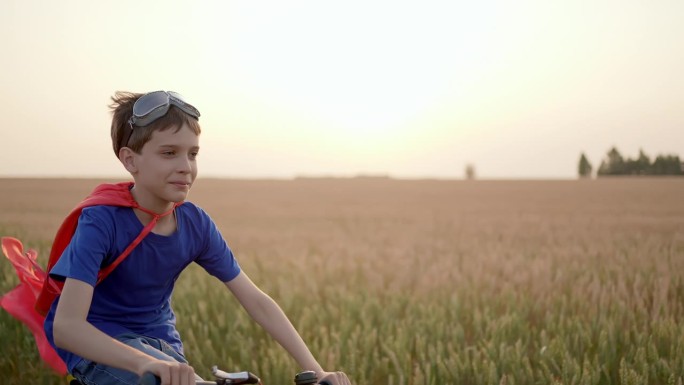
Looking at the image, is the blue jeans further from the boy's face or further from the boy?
the boy's face

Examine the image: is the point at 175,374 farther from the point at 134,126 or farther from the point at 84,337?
the point at 134,126

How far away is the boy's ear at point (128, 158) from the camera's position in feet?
8.54

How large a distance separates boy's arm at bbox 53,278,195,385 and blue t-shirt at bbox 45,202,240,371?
0.12m

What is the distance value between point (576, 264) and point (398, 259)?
1883 mm

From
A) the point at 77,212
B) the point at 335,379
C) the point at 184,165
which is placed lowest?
the point at 335,379

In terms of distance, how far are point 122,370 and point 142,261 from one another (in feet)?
1.31

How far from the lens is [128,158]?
2.62 m

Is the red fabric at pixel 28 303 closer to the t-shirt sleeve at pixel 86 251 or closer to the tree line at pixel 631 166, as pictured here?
the t-shirt sleeve at pixel 86 251

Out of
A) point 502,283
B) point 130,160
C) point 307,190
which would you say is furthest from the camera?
point 307,190

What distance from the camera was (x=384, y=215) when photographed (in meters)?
20.0

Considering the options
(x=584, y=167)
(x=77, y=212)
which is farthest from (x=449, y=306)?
(x=584, y=167)

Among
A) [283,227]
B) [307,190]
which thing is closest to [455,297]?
[283,227]

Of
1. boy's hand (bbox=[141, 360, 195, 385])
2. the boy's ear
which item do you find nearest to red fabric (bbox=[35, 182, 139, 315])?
the boy's ear

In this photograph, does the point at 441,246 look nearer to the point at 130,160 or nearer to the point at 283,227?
the point at 283,227
